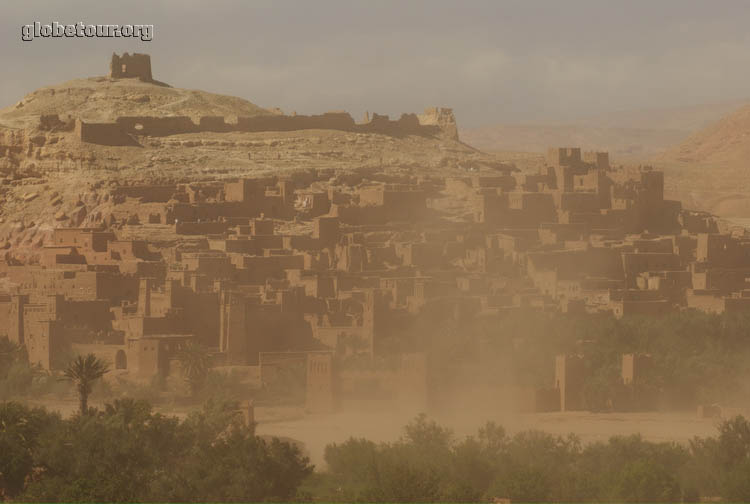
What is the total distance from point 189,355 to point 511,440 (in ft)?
25.0

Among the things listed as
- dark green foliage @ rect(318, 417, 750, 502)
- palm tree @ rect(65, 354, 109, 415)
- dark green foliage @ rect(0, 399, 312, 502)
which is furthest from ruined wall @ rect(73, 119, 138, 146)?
dark green foliage @ rect(0, 399, 312, 502)


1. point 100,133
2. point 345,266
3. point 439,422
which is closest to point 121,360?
point 345,266

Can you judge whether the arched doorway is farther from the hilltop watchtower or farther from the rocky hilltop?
the hilltop watchtower

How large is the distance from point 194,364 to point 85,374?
13.2ft

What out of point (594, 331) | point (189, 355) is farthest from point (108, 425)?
point (594, 331)

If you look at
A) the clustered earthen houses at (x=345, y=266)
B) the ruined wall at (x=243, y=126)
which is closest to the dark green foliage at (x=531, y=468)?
the clustered earthen houses at (x=345, y=266)

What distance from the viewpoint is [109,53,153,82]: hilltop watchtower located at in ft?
230

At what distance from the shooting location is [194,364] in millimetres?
48000

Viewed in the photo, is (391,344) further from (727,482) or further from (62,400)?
(727,482)

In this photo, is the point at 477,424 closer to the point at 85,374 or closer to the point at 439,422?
the point at 439,422

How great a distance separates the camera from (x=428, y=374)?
160 ft

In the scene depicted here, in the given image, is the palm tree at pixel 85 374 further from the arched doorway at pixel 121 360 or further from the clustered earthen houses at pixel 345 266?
the clustered earthen houses at pixel 345 266

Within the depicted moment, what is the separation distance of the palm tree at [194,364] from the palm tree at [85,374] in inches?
94.3

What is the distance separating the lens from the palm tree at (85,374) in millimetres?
44219
